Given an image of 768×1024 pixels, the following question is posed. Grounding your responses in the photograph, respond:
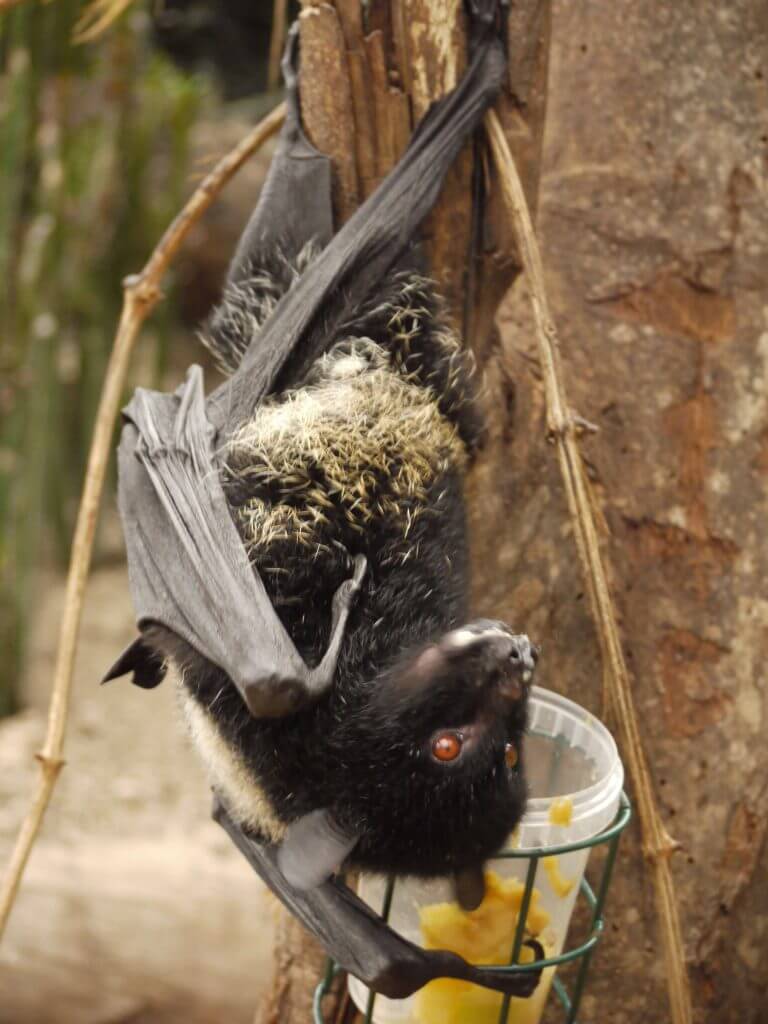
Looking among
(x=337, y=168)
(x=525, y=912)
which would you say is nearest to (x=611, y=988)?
Result: (x=525, y=912)

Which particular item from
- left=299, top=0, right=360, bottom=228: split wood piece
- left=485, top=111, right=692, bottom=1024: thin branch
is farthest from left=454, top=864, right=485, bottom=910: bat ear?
left=299, top=0, right=360, bottom=228: split wood piece

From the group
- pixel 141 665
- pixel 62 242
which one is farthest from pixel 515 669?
pixel 62 242

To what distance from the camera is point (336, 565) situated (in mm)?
1975

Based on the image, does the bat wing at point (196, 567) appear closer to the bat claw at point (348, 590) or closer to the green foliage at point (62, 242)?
the bat claw at point (348, 590)

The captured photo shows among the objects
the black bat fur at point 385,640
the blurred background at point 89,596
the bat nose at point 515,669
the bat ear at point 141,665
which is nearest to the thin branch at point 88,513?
the bat ear at point 141,665

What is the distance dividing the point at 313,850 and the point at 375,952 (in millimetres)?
164

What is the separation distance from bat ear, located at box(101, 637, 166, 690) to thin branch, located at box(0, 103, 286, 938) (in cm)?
8

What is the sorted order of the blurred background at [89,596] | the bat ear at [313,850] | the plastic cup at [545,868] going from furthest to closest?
the blurred background at [89,596] < the plastic cup at [545,868] < the bat ear at [313,850]

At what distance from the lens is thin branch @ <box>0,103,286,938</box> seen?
1.87m

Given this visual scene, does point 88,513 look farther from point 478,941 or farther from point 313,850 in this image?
point 478,941

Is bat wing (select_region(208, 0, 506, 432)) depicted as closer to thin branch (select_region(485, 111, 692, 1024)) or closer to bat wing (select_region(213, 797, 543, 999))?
thin branch (select_region(485, 111, 692, 1024))

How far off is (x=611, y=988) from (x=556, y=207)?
1480 mm

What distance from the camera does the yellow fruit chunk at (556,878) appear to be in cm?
183

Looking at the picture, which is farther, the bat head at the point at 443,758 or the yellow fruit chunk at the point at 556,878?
the yellow fruit chunk at the point at 556,878
